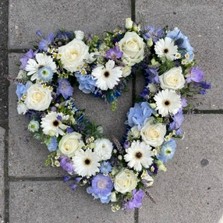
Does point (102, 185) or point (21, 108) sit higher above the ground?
point (21, 108)

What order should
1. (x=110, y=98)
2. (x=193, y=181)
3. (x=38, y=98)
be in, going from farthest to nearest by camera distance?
(x=193, y=181) → (x=110, y=98) → (x=38, y=98)

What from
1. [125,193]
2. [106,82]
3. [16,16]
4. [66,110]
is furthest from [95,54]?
[125,193]

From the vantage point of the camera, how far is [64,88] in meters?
2.21

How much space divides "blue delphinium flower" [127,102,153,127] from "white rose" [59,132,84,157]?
24cm

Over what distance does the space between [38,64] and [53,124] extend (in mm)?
260

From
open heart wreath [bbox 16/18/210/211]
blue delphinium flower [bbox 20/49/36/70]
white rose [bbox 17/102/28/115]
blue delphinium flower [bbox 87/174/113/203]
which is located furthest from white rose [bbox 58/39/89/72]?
blue delphinium flower [bbox 87/174/113/203]

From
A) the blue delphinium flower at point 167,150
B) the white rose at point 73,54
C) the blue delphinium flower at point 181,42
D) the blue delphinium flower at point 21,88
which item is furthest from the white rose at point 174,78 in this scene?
the blue delphinium flower at point 21,88

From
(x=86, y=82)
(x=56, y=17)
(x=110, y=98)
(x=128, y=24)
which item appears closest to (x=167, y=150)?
(x=110, y=98)

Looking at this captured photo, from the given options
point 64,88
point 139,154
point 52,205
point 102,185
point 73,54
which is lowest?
point 52,205

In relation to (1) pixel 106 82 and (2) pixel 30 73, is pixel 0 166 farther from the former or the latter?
(1) pixel 106 82

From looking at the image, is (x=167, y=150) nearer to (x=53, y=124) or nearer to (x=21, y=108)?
(x=53, y=124)

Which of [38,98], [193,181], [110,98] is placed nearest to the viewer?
[38,98]

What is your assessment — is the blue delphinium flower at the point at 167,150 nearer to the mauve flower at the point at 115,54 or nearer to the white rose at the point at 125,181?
the white rose at the point at 125,181

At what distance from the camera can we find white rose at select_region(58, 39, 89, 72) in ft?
7.08
